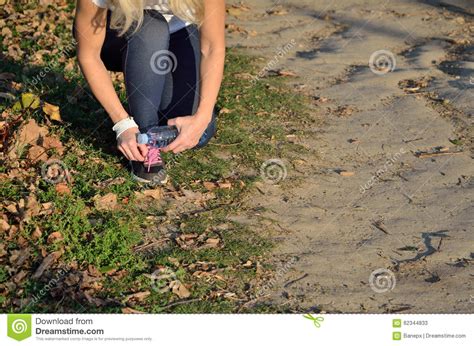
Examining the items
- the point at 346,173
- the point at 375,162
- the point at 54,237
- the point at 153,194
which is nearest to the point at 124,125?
the point at 153,194

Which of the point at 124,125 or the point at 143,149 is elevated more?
the point at 124,125

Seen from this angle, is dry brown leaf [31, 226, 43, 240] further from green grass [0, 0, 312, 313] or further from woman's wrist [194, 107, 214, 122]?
woman's wrist [194, 107, 214, 122]

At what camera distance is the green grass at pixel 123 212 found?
3.62 m

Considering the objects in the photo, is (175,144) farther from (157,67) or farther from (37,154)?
(37,154)

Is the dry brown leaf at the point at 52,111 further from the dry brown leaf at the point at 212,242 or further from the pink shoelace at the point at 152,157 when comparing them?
the dry brown leaf at the point at 212,242

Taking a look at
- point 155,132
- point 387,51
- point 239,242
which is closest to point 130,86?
point 155,132

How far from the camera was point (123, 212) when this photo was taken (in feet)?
14.0

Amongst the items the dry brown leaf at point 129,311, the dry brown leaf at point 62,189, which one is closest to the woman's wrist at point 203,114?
the dry brown leaf at point 62,189

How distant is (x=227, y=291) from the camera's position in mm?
3705

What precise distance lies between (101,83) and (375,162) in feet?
5.80

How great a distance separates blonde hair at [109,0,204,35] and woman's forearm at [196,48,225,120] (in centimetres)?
20

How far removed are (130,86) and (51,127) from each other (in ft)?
2.33

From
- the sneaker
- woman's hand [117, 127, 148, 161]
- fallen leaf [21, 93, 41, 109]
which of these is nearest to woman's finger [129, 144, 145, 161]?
woman's hand [117, 127, 148, 161]

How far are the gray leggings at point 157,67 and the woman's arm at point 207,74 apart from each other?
299 mm
